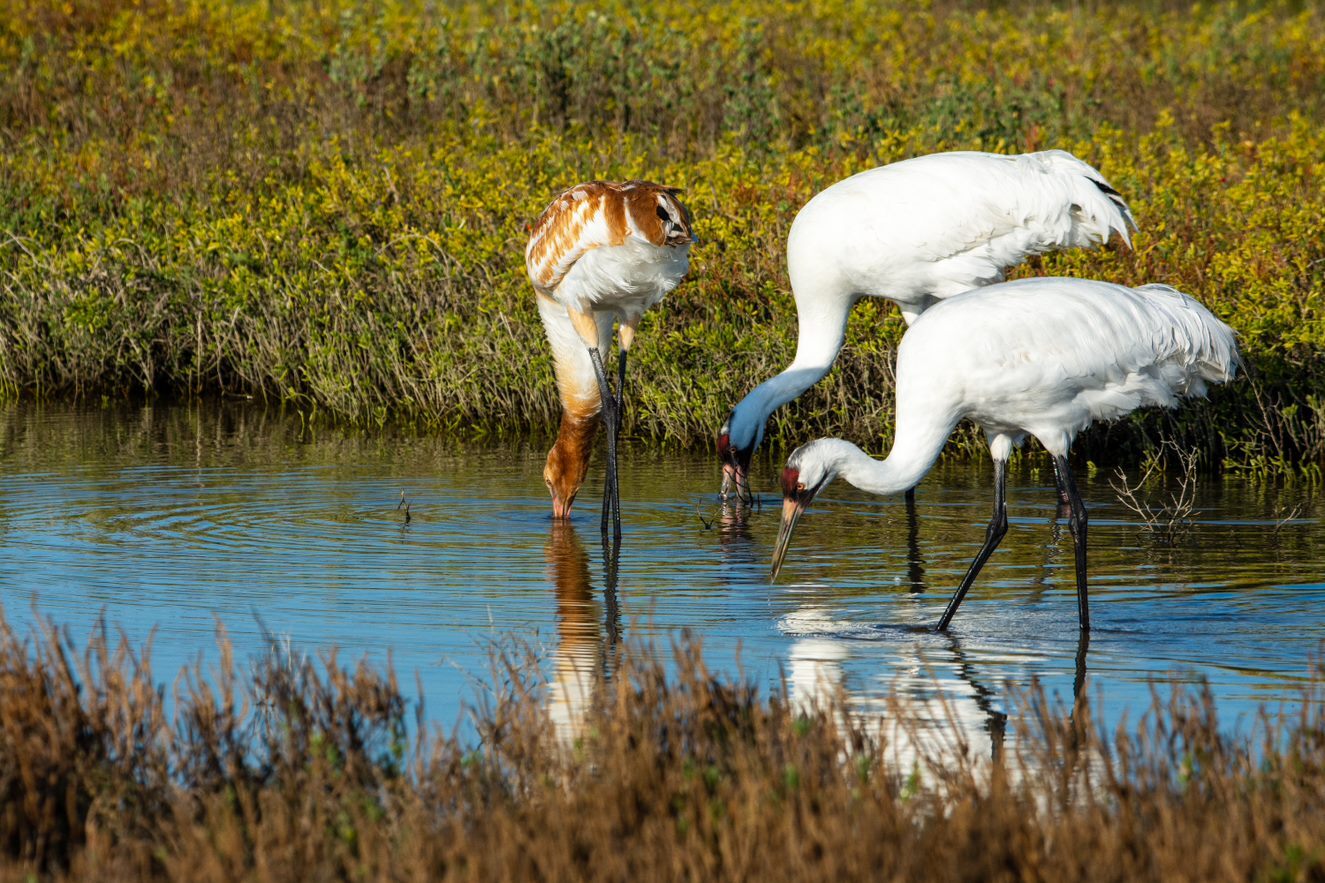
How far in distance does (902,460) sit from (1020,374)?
0.51m

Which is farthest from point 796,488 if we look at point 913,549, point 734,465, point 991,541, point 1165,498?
point 1165,498

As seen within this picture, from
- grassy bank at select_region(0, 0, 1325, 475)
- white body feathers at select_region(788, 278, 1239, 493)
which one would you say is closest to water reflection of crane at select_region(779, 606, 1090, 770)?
white body feathers at select_region(788, 278, 1239, 493)

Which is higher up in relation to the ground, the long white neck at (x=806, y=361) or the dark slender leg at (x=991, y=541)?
the long white neck at (x=806, y=361)

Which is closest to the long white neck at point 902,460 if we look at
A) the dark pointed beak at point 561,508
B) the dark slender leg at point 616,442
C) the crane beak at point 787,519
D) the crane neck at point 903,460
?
the crane neck at point 903,460

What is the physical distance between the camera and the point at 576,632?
6.61 meters

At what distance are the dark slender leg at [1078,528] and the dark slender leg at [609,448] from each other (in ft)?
6.33

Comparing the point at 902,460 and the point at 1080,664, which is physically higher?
the point at 902,460

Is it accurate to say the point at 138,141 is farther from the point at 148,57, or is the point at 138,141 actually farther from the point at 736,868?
the point at 736,868

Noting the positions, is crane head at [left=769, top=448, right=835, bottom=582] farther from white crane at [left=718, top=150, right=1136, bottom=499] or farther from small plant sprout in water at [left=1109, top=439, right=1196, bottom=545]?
small plant sprout in water at [left=1109, top=439, right=1196, bottom=545]

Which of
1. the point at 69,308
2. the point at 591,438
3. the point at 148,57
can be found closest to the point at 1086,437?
the point at 591,438

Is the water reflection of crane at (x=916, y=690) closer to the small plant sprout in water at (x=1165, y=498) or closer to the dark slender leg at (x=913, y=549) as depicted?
the dark slender leg at (x=913, y=549)

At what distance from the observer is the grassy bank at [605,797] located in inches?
146

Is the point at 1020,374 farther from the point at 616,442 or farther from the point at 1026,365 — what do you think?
the point at 616,442

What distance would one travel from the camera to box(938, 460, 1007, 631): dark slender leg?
6727mm
